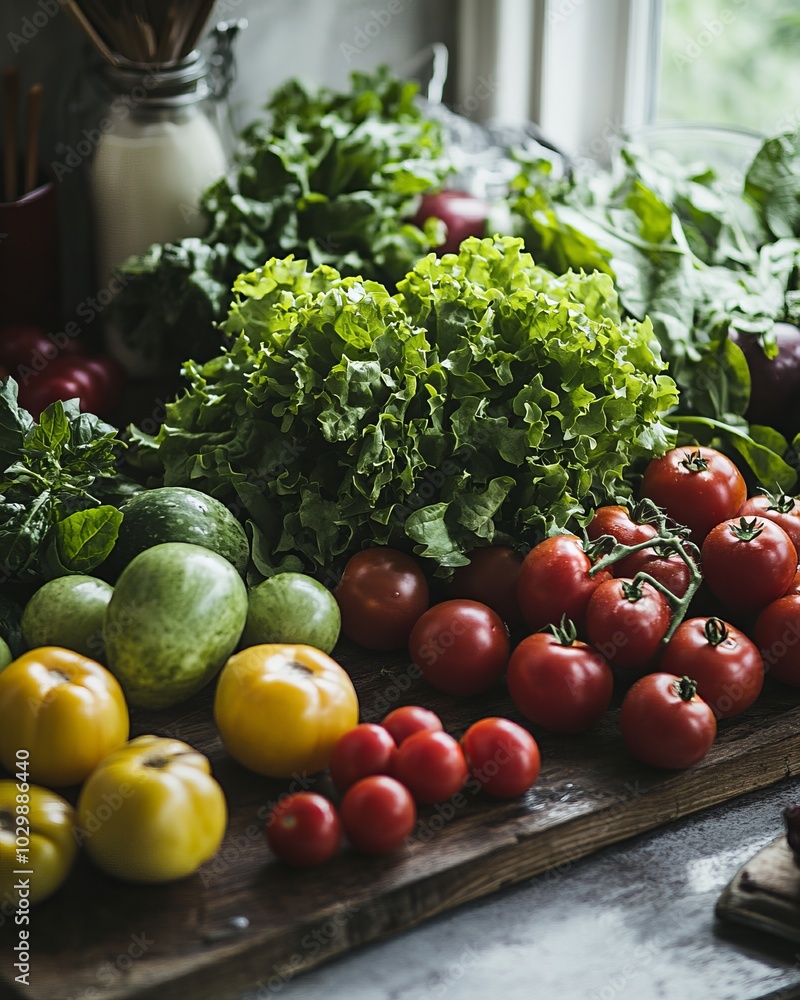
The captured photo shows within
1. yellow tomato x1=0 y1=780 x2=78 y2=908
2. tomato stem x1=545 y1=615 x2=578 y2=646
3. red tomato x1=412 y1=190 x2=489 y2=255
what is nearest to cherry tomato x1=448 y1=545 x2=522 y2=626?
tomato stem x1=545 y1=615 x2=578 y2=646

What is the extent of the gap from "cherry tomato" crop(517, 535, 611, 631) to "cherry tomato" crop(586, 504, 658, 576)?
1.4 inches

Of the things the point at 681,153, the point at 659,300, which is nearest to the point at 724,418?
the point at 659,300

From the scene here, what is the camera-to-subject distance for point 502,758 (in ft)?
3.12

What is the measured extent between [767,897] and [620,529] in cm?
41

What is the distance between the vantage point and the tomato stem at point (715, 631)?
1.04 metres

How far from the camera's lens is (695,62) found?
6.31 ft

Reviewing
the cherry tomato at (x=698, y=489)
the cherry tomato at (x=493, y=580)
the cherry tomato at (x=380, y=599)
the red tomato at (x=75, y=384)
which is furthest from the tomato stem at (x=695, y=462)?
the red tomato at (x=75, y=384)

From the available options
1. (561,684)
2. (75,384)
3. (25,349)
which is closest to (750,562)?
(561,684)

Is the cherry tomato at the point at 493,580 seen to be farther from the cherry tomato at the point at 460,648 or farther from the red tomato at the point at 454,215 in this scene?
the red tomato at the point at 454,215

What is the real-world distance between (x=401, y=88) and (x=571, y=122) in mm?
462

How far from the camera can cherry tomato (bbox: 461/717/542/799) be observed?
3.11ft

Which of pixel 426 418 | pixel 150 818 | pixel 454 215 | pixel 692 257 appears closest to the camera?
pixel 150 818

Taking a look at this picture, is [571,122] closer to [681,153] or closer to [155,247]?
[681,153]

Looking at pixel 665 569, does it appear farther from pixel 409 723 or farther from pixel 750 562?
pixel 409 723
